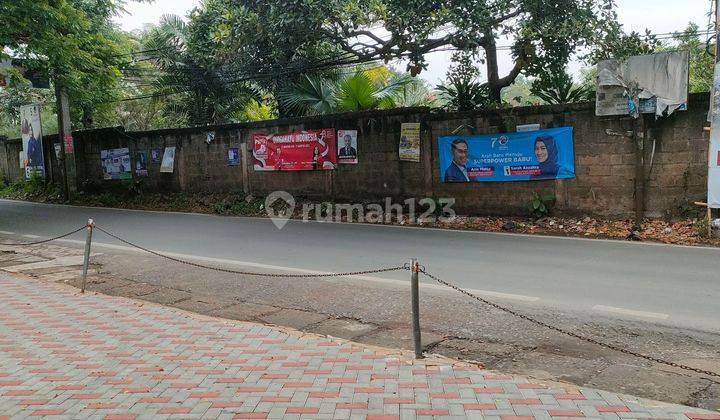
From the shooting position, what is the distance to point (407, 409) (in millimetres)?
3855

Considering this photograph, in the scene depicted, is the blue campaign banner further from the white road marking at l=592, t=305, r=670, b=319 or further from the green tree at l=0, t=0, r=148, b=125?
the green tree at l=0, t=0, r=148, b=125

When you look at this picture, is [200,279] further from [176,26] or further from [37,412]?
[176,26]

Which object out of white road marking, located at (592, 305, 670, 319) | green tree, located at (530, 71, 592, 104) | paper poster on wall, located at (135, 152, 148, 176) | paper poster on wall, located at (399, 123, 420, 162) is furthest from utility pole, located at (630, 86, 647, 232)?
paper poster on wall, located at (135, 152, 148, 176)

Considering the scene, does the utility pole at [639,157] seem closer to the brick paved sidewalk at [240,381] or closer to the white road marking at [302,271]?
the white road marking at [302,271]

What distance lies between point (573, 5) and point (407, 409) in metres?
11.6

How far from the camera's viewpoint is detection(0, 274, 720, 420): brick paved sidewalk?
3.85 metres

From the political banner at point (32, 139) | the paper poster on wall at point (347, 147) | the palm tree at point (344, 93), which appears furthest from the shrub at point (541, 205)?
the political banner at point (32, 139)

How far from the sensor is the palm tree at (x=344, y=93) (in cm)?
1714

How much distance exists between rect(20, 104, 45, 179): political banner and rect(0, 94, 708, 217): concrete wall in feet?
21.4

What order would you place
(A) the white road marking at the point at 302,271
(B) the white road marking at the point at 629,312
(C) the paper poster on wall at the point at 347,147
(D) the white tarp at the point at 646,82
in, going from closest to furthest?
1. (B) the white road marking at the point at 629,312
2. (A) the white road marking at the point at 302,271
3. (D) the white tarp at the point at 646,82
4. (C) the paper poster on wall at the point at 347,147

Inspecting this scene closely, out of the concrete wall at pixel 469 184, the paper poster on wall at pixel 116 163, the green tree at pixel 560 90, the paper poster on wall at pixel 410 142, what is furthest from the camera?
the paper poster on wall at pixel 116 163

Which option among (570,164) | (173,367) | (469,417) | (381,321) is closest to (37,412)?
(173,367)

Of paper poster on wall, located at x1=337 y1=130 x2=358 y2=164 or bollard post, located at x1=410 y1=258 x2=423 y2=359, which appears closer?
bollard post, located at x1=410 y1=258 x2=423 y2=359

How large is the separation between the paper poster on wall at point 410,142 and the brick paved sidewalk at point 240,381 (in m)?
9.89
